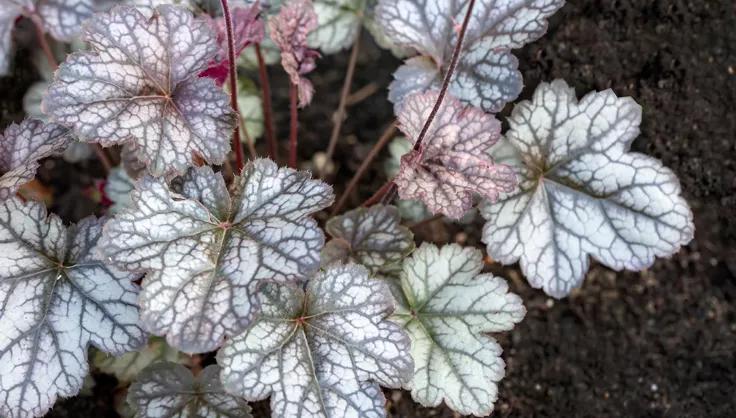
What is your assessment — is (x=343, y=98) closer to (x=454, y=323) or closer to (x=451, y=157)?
(x=451, y=157)

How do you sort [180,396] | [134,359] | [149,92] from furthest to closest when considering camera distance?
[134,359] < [180,396] < [149,92]

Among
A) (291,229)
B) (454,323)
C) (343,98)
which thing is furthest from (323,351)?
(343,98)

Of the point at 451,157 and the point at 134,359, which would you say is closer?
the point at 451,157

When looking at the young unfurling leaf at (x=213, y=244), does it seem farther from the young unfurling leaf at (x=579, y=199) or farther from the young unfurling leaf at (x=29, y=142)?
the young unfurling leaf at (x=579, y=199)

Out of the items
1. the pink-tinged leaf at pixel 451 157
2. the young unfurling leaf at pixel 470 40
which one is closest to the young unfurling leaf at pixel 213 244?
the pink-tinged leaf at pixel 451 157

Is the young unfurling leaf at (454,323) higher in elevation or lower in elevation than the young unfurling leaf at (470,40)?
lower

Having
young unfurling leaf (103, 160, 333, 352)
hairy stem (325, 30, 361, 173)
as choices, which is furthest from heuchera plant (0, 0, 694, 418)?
hairy stem (325, 30, 361, 173)

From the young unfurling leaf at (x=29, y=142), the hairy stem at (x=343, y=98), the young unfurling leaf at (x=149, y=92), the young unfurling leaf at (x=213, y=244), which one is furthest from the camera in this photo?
the hairy stem at (x=343, y=98)
